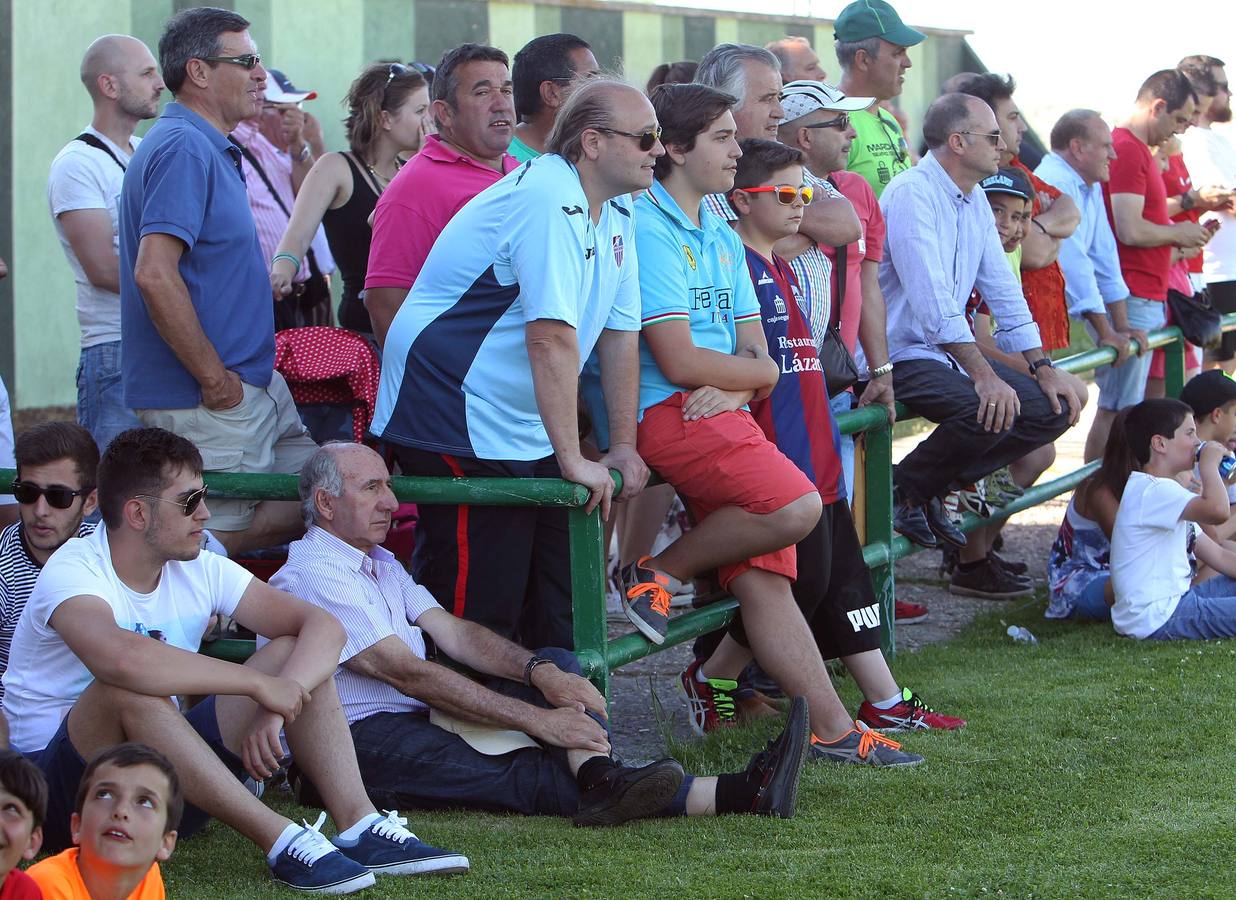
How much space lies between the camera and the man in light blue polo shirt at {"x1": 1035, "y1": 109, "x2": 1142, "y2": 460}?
754cm

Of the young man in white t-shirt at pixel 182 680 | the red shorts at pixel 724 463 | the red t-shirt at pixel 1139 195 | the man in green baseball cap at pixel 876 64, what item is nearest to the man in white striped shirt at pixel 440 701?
the young man in white t-shirt at pixel 182 680

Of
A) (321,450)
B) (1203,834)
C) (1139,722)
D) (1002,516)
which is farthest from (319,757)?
(1002,516)

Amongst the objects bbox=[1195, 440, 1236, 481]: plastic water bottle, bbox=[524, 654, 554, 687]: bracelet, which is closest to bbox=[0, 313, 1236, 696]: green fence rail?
bbox=[524, 654, 554, 687]: bracelet

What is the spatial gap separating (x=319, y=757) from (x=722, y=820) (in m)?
0.98

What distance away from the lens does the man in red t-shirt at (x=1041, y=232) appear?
7.08 meters

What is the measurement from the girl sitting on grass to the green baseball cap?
181cm

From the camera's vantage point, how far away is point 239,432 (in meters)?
4.65

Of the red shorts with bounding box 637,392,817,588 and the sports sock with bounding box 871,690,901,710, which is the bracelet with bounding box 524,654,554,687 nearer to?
the red shorts with bounding box 637,392,817,588

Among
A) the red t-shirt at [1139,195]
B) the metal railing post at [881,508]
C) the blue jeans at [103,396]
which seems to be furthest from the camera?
the red t-shirt at [1139,195]

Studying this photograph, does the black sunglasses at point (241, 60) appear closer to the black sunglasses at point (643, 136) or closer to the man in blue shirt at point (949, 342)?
the black sunglasses at point (643, 136)

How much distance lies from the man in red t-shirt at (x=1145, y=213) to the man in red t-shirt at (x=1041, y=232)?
2.24ft

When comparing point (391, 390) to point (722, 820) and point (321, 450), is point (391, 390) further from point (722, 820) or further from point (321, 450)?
point (722, 820)

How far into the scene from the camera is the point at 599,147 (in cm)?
423

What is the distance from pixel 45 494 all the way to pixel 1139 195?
5613 millimetres
